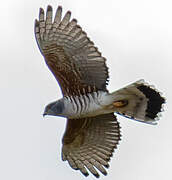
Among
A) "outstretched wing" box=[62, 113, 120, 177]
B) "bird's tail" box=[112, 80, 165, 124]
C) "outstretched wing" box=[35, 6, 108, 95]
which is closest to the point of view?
"outstretched wing" box=[35, 6, 108, 95]

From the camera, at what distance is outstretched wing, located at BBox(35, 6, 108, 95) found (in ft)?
53.0

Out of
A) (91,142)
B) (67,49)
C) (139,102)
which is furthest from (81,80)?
(91,142)

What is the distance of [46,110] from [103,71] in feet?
4.77

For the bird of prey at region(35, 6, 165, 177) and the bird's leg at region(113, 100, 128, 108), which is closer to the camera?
the bird of prey at region(35, 6, 165, 177)

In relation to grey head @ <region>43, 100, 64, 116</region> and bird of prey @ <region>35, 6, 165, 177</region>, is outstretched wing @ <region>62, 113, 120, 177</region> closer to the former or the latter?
bird of prey @ <region>35, 6, 165, 177</region>

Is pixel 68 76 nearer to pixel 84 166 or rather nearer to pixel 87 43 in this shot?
pixel 87 43

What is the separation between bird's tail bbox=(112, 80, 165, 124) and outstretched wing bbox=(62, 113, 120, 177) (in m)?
0.75

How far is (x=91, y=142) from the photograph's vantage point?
17688 mm

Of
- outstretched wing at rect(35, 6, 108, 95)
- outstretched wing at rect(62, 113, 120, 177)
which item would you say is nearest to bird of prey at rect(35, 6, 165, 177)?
outstretched wing at rect(35, 6, 108, 95)

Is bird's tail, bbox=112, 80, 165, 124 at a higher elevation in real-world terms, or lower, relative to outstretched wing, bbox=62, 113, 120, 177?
higher

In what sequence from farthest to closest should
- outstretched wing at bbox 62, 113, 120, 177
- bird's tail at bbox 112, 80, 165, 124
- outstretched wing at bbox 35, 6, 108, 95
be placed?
outstretched wing at bbox 62, 113, 120, 177
bird's tail at bbox 112, 80, 165, 124
outstretched wing at bbox 35, 6, 108, 95

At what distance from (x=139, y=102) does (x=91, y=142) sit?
5.56ft

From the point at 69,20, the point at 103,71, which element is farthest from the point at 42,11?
the point at 103,71

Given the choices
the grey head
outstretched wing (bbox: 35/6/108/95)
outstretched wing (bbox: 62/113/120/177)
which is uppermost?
outstretched wing (bbox: 35/6/108/95)
